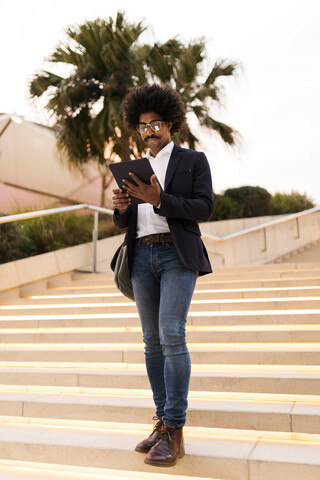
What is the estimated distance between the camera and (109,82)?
454 inches

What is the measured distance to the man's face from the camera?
2.57 metres

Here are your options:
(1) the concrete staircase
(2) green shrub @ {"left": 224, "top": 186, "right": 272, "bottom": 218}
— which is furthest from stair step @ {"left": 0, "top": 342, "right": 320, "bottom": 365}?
(2) green shrub @ {"left": 224, "top": 186, "right": 272, "bottom": 218}

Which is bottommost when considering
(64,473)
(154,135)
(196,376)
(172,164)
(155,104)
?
(64,473)

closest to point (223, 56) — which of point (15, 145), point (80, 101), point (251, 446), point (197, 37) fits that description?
point (197, 37)

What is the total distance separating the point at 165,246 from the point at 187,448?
964 millimetres

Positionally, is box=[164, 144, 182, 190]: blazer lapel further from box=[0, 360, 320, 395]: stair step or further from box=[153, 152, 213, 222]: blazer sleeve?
box=[0, 360, 320, 395]: stair step

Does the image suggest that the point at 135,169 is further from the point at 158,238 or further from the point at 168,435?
the point at 168,435

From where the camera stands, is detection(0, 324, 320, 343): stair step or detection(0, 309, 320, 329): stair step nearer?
detection(0, 324, 320, 343): stair step

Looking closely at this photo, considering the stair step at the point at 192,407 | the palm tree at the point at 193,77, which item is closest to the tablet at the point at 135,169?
the stair step at the point at 192,407

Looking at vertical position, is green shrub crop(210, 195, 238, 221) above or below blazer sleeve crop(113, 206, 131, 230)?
above

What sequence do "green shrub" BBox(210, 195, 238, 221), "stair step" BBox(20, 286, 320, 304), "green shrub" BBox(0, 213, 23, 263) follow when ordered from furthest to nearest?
1. "green shrub" BBox(210, 195, 238, 221)
2. "green shrub" BBox(0, 213, 23, 263)
3. "stair step" BBox(20, 286, 320, 304)

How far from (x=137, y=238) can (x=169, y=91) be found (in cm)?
74

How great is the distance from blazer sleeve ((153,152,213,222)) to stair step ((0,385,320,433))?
44.5 inches

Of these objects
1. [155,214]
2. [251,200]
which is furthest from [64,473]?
[251,200]
